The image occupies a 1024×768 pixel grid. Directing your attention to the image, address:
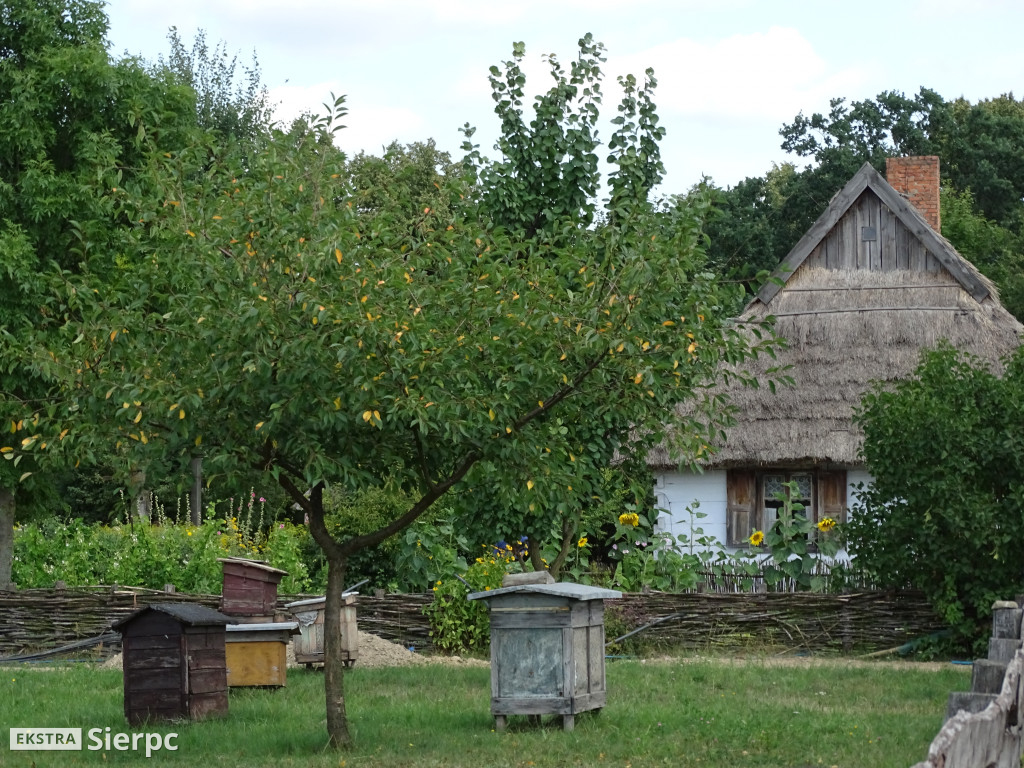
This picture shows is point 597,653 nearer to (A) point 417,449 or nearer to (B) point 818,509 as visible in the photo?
(A) point 417,449

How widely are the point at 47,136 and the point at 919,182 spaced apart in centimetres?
1542

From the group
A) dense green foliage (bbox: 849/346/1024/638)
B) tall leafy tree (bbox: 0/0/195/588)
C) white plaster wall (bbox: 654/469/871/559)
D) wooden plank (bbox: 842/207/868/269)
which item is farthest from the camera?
wooden plank (bbox: 842/207/868/269)

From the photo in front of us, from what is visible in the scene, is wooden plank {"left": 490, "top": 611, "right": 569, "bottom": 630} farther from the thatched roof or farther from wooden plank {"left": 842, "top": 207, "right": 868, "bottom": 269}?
wooden plank {"left": 842, "top": 207, "right": 868, "bottom": 269}

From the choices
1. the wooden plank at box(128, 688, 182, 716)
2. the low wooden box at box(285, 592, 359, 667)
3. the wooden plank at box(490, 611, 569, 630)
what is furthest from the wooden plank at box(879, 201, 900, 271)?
the wooden plank at box(128, 688, 182, 716)

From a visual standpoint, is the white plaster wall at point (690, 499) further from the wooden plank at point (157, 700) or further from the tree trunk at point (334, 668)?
the tree trunk at point (334, 668)

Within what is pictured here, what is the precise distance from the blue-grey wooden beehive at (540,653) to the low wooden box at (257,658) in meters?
3.03

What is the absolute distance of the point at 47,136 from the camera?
56.0ft

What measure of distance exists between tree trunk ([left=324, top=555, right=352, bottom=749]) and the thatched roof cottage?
11545 millimetres

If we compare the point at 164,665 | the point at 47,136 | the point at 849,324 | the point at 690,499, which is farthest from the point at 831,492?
the point at 164,665

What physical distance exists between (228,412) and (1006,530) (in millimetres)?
8876

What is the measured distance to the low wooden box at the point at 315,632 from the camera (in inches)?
529

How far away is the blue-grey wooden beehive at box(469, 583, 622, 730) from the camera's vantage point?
9.64m

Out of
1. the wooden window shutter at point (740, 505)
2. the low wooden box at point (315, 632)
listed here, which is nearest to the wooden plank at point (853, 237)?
the wooden window shutter at point (740, 505)

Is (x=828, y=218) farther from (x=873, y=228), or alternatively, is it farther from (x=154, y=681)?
(x=154, y=681)
